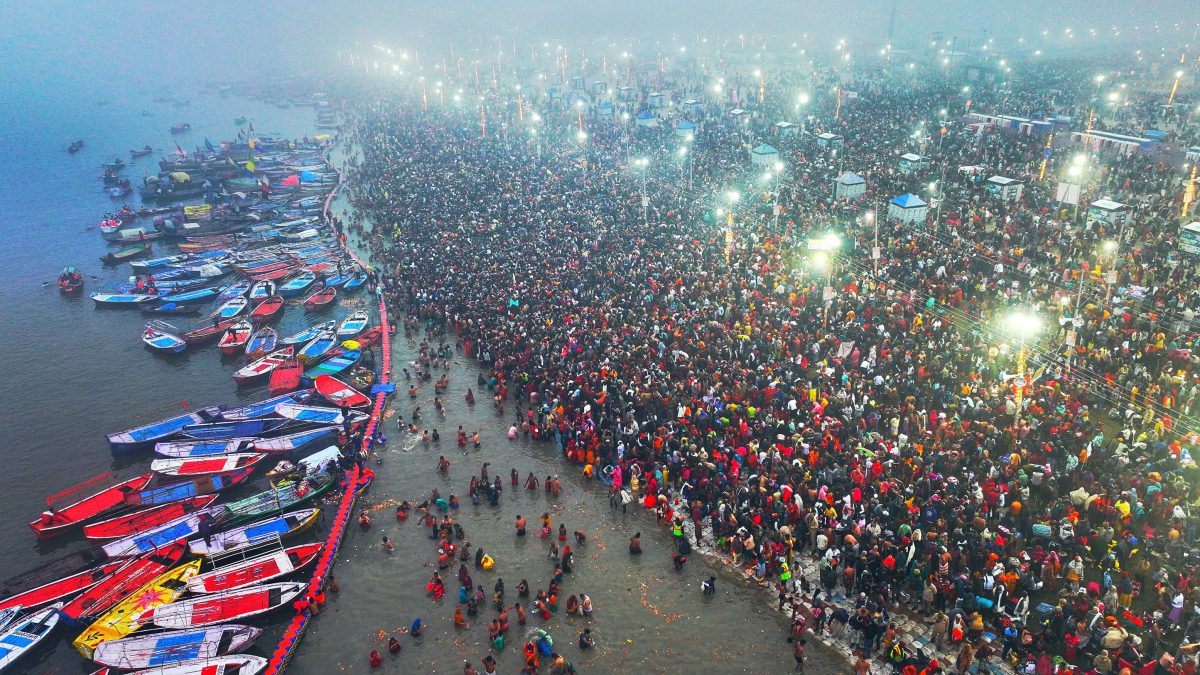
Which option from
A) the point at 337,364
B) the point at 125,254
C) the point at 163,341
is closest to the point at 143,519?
the point at 337,364

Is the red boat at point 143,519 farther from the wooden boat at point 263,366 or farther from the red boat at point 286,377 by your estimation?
the wooden boat at point 263,366

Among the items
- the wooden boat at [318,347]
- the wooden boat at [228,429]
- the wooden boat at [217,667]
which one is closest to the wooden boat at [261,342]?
the wooden boat at [318,347]

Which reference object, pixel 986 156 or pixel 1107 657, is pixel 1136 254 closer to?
pixel 986 156

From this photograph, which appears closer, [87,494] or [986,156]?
[87,494]

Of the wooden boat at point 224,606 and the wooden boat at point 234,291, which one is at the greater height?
the wooden boat at point 234,291

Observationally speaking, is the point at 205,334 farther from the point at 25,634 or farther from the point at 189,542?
the point at 25,634

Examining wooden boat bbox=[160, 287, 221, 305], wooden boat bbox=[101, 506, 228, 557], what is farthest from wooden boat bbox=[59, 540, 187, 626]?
wooden boat bbox=[160, 287, 221, 305]

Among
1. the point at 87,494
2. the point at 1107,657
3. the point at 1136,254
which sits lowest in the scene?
the point at 87,494

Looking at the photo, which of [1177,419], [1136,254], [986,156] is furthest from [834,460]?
[986,156]
